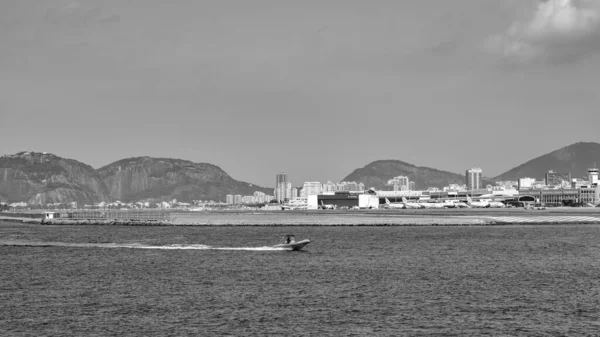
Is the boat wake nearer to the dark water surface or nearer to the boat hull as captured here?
the dark water surface

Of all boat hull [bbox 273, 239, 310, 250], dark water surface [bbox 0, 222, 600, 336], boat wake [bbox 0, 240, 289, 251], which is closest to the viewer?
dark water surface [bbox 0, 222, 600, 336]

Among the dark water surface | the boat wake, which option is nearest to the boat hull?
the boat wake

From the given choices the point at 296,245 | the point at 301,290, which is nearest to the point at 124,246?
the point at 296,245

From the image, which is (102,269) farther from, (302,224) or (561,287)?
(302,224)

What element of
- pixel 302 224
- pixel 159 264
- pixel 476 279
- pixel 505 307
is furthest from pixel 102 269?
pixel 302 224

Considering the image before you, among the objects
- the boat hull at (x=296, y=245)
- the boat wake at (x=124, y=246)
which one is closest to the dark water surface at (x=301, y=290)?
the boat wake at (x=124, y=246)

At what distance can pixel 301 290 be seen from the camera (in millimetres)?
40250

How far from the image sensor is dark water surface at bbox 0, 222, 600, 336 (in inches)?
1201

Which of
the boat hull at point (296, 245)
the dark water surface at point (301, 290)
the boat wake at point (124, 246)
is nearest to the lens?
the dark water surface at point (301, 290)

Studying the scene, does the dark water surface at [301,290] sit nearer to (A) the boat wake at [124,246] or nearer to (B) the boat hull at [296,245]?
(A) the boat wake at [124,246]

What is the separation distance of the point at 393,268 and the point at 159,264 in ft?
53.6

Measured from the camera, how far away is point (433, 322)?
102 ft

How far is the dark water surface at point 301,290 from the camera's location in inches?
1201

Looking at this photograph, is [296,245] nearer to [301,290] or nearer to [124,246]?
[124,246]
